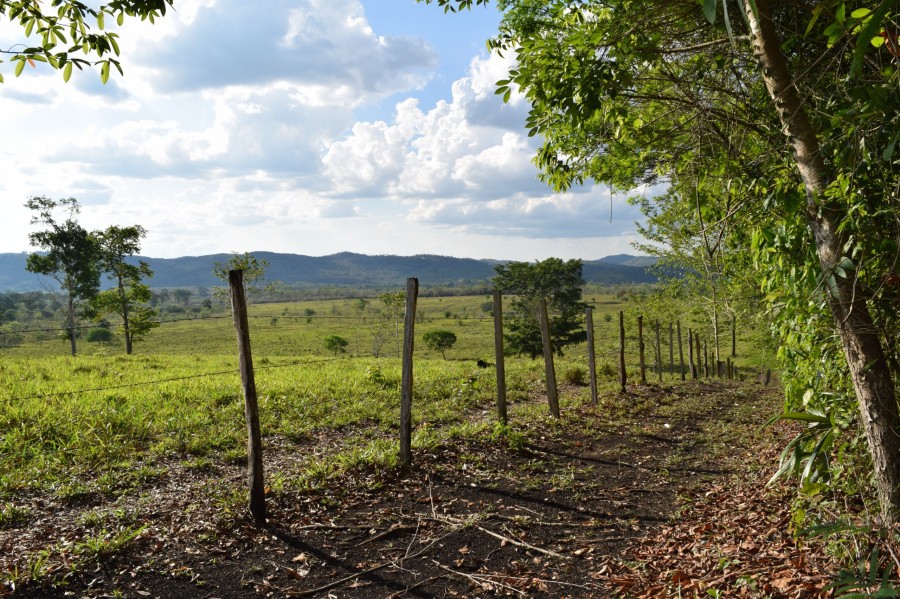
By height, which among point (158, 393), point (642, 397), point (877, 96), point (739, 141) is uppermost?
point (739, 141)

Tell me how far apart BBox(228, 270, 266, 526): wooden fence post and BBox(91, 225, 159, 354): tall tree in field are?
29850 millimetres

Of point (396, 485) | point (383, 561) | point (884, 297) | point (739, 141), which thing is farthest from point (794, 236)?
point (396, 485)

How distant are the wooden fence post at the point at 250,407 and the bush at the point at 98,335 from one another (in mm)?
78497

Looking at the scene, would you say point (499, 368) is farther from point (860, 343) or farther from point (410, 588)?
point (860, 343)

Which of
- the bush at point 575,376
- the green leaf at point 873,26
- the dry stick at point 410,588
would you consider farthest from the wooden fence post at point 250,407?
the bush at point 575,376

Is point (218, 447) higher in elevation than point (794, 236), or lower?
lower

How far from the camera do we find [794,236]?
11.8 feet

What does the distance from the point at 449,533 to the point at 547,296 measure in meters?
45.5

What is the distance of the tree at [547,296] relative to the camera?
46781 mm

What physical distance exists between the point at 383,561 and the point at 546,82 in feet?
15.3

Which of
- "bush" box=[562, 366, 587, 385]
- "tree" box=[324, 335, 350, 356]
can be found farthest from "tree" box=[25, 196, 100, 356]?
"bush" box=[562, 366, 587, 385]

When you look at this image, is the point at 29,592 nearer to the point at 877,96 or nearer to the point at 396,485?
the point at 396,485

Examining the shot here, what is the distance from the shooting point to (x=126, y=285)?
34.2 metres

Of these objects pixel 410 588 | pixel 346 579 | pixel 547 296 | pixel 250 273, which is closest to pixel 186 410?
pixel 346 579
